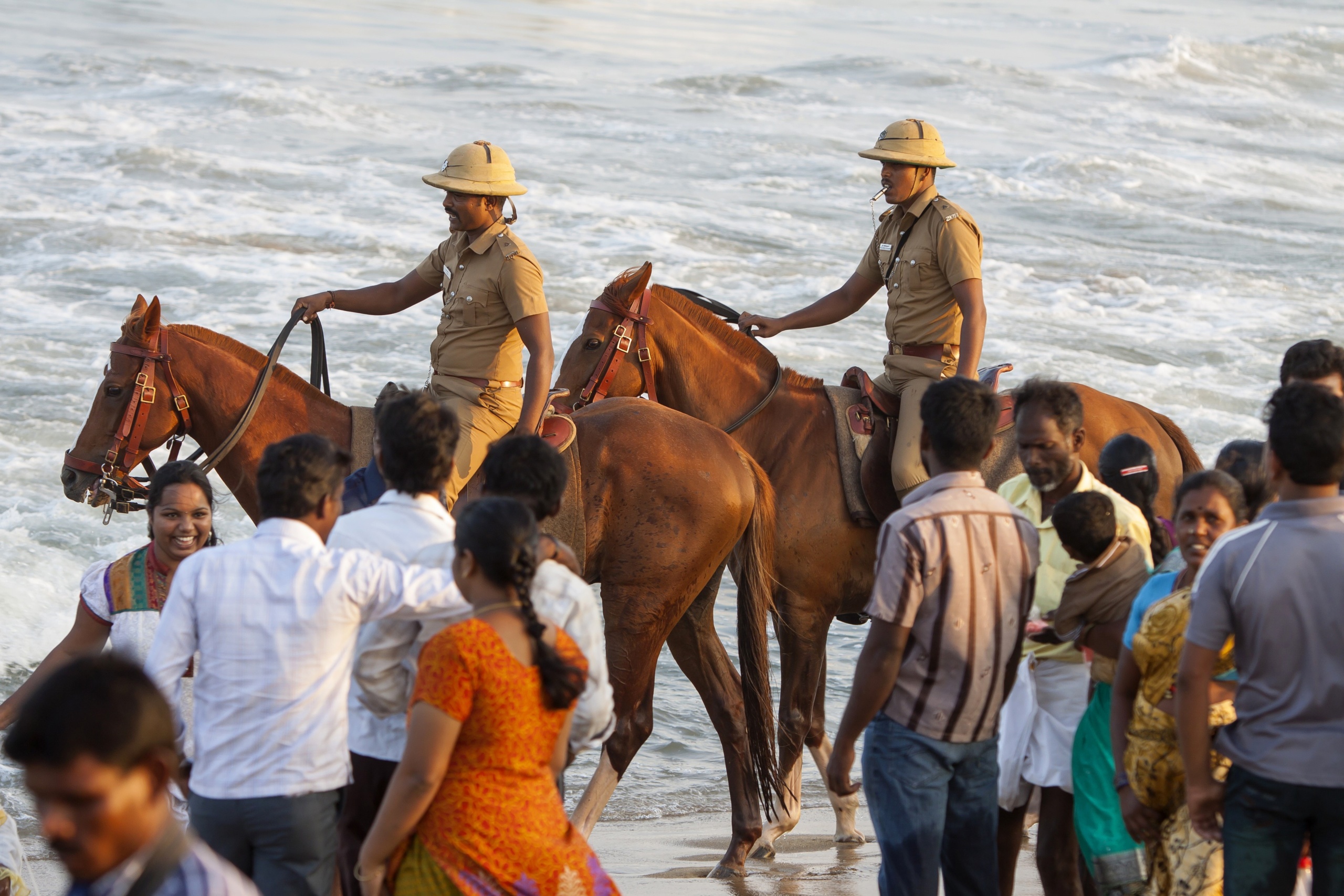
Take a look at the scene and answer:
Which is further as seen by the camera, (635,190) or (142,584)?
(635,190)

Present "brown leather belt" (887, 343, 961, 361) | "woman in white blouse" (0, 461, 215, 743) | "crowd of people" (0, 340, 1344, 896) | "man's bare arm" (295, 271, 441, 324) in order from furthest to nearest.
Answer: "brown leather belt" (887, 343, 961, 361) < "man's bare arm" (295, 271, 441, 324) < "woman in white blouse" (0, 461, 215, 743) < "crowd of people" (0, 340, 1344, 896)

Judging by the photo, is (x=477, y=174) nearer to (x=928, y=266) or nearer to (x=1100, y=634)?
(x=928, y=266)

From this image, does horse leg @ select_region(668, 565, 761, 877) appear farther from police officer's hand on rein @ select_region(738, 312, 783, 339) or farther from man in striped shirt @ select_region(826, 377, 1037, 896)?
man in striped shirt @ select_region(826, 377, 1037, 896)

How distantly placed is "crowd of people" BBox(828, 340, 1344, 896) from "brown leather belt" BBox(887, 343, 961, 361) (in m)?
2.34

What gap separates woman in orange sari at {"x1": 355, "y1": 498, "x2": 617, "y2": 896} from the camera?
10.4 feet

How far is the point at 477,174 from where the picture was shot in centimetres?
624

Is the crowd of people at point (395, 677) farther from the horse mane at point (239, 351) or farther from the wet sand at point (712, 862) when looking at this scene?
the horse mane at point (239, 351)

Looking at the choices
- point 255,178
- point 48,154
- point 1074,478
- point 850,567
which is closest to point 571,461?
point 850,567

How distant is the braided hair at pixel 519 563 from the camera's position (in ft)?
10.6

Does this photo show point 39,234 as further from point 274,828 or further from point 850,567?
point 274,828

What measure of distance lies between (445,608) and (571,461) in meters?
2.84

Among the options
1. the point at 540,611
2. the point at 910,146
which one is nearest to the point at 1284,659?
the point at 540,611

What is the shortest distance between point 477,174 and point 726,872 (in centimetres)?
303

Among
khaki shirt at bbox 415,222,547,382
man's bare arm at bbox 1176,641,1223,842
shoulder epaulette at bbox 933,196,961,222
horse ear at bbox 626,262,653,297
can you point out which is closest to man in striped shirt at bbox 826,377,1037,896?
man's bare arm at bbox 1176,641,1223,842
